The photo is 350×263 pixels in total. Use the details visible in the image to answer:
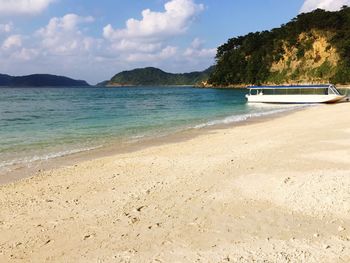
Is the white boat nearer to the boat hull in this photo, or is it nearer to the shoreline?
the boat hull

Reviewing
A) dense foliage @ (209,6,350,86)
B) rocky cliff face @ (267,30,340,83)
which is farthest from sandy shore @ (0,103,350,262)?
rocky cliff face @ (267,30,340,83)

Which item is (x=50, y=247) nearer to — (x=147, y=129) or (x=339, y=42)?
(x=147, y=129)

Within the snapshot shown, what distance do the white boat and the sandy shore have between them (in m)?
35.5

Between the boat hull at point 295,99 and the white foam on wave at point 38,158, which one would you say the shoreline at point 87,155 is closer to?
the white foam on wave at point 38,158

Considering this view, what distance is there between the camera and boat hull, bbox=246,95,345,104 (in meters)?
45.7

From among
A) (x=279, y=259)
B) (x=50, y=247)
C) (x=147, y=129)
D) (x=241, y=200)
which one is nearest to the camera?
(x=279, y=259)

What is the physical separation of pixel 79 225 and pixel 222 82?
491 ft

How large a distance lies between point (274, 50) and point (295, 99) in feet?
283

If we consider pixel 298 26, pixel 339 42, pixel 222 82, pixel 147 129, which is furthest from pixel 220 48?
pixel 147 129

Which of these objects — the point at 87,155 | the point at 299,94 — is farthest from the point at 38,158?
the point at 299,94

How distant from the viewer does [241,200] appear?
841 cm

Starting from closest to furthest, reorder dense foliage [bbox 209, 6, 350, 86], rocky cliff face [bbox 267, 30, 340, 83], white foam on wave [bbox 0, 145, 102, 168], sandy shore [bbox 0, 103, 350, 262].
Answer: sandy shore [bbox 0, 103, 350, 262]
white foam on wave [bbox 0, 145, 102, 168]
dense foliage [bbox 209, 6, 350, 86]
rocky cliff face [bbox 267, 30, 340, 83]

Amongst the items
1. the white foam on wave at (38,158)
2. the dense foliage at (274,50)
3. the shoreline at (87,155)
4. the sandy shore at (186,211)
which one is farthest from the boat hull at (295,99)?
the dense foliage at (274,50)

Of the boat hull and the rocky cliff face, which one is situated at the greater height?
the rocky cliff face
